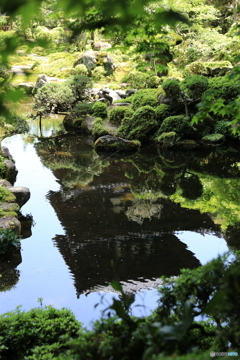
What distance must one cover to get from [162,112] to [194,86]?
1.55 m

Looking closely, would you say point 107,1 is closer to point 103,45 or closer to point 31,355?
point 31,355

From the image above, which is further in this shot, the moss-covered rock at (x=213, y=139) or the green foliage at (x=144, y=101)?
the green foliage at (x=144, y=101)

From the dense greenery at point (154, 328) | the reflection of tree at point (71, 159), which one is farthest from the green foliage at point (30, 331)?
the reflection of tree at point (71, 159)

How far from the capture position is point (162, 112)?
1516 centimetres

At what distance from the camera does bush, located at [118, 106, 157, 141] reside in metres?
14.7

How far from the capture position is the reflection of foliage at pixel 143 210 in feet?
26.5

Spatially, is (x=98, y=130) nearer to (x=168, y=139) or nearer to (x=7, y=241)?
(x=168, y=139)

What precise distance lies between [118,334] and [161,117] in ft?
44.0

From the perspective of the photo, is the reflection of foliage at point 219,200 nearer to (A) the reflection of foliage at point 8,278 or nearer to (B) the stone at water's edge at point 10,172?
(A) the reflection of foliage at point 8,278

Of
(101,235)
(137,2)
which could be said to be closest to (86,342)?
(137,2)

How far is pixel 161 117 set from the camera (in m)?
15.2

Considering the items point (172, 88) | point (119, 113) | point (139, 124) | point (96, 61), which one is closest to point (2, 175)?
point (139, 124)

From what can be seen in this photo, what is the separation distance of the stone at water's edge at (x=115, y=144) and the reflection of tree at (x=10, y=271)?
802 cm

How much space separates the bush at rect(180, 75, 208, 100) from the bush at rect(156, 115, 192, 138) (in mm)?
1018
